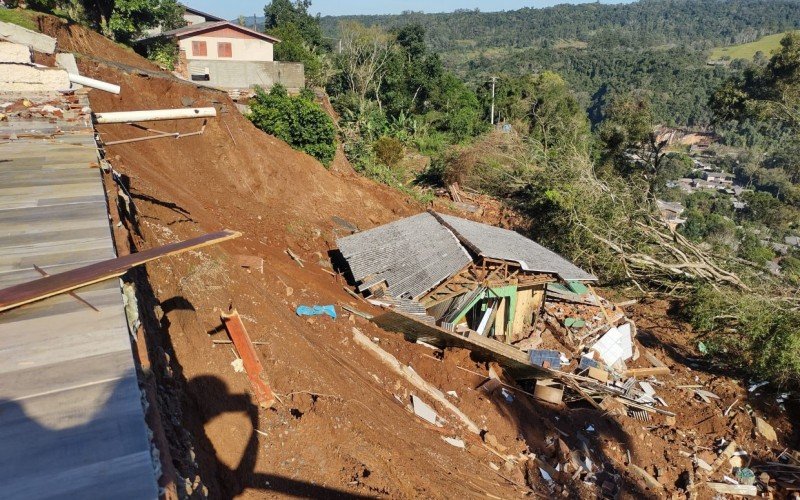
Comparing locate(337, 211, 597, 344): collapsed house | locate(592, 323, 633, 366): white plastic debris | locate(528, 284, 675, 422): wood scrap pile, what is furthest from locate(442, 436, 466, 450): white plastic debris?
locate(592, 323, 633, 366): white plastic debris

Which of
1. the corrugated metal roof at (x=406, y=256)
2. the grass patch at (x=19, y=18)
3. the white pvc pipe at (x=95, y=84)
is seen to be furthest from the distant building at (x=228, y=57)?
the white pvc pipe at (x=95, y=84)

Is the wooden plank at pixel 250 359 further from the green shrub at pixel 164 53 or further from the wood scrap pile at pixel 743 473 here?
the green shrub at pixel 164 53

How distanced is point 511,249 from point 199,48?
20193 millimetres

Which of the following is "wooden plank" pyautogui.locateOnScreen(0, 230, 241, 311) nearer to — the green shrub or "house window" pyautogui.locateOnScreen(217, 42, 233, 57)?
the green shrub

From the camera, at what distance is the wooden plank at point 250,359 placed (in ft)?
19.7

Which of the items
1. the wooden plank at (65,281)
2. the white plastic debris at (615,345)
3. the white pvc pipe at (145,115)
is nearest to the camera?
the wooden plank at (65,281)

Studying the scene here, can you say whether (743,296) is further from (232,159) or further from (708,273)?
(232,159)

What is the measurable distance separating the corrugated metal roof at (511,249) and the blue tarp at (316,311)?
3399 millimetres

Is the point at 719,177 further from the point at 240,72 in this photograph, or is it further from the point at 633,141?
the point at 240,72

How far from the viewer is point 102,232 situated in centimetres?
389

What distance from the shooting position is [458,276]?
11102 mm

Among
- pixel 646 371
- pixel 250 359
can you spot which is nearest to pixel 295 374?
A: pixel 250 359

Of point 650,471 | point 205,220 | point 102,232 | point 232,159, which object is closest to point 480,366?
point 650,471

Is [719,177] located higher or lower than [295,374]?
lower
